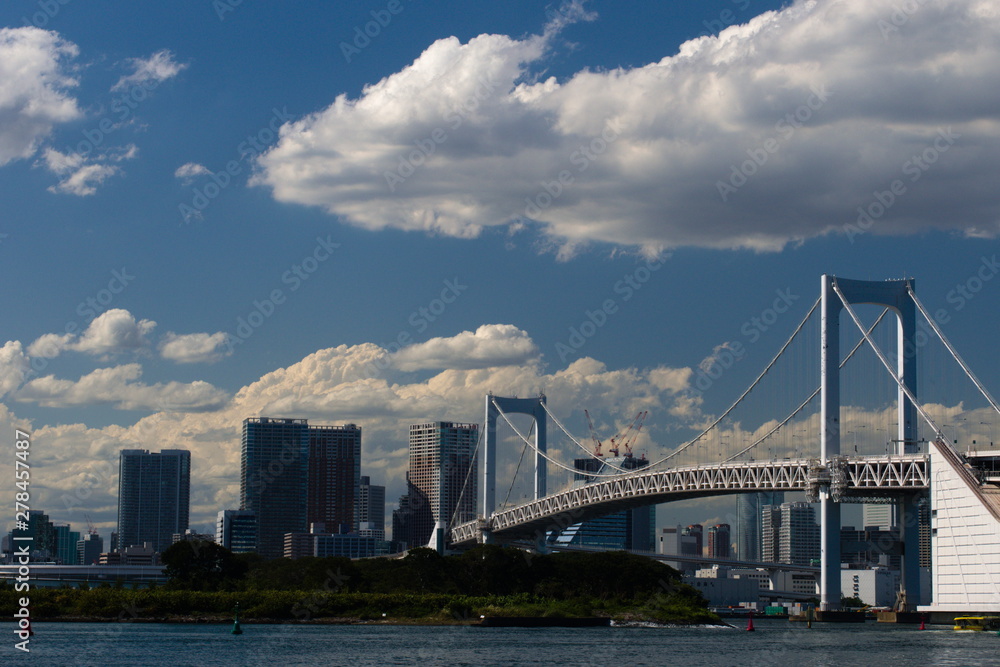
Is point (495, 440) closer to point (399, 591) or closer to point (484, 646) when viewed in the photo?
point (399, 591)

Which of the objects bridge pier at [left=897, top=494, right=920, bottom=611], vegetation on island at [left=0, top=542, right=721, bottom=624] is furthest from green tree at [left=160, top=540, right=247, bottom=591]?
bridge pier at [left=897, top=494, right=920, bottom=611]

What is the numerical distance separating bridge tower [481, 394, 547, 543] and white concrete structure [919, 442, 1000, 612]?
2322 inches

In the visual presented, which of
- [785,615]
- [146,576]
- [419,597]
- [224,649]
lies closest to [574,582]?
[419,597]

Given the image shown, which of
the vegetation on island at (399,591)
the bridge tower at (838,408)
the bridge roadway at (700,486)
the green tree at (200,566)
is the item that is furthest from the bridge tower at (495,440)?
the bridge tower at (838,408)

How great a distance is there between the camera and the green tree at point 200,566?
8606 centimetres

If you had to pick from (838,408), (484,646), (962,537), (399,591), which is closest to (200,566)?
(399,591)

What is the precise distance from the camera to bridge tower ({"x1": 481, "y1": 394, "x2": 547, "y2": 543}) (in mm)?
123438

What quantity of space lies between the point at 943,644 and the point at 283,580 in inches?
2018

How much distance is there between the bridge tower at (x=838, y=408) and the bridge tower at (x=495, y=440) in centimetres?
5075

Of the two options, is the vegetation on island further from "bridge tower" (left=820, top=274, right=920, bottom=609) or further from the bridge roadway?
"bridge tower" (left=820, top=274, right=920, bottom=609)

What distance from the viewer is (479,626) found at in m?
75.5

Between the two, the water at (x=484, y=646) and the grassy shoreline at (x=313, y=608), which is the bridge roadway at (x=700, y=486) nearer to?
the water at (x=484, y=646)

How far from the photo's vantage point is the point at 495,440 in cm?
12812

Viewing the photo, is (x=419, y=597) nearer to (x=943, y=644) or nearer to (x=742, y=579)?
(x=943, y=644)
